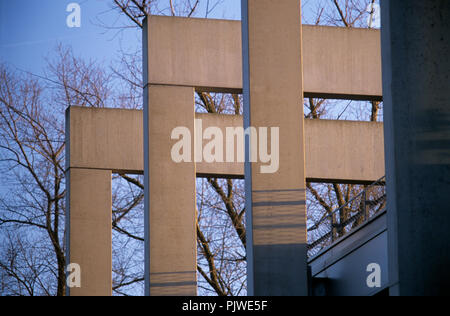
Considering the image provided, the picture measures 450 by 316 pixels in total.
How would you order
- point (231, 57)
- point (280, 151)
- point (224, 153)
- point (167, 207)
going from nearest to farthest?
point (280, 151)
point (167, 207)
point (231, 57)
point (224, 153)

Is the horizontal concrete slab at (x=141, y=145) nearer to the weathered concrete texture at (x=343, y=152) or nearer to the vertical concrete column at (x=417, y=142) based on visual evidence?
the weathered concrete texture at (x=343, y=152)

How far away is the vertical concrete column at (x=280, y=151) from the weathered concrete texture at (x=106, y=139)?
23.5 feet

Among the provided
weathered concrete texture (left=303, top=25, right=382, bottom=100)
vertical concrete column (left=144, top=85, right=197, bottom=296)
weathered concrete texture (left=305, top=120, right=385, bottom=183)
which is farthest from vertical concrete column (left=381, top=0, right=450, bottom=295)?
weathered concrete texture (left=305, top=120, right=385, bottom=183)

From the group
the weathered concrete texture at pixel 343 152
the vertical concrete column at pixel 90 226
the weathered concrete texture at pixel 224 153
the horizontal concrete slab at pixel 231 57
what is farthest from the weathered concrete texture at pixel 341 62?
the vertical concrete column at pixel 90 226

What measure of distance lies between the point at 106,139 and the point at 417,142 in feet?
40.3

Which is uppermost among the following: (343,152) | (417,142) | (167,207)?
(343,152)

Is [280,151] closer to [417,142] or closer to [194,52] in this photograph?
[417,142]

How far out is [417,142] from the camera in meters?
9.55

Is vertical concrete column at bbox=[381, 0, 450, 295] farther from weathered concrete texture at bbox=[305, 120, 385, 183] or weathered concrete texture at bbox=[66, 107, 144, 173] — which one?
weathered concrete texture at bbox=[66, 107, 144, 173]

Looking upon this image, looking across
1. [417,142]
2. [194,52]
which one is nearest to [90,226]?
[194,52]

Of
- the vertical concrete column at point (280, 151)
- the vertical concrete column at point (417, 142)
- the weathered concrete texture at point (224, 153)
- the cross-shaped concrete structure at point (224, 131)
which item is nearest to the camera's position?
the vertical concrete column at point (417, 142)

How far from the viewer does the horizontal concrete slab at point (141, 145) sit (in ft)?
67.8

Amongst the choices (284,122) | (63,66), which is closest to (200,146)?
(284,122)

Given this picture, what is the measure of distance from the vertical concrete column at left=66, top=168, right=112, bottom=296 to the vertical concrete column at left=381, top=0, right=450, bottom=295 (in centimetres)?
1211
